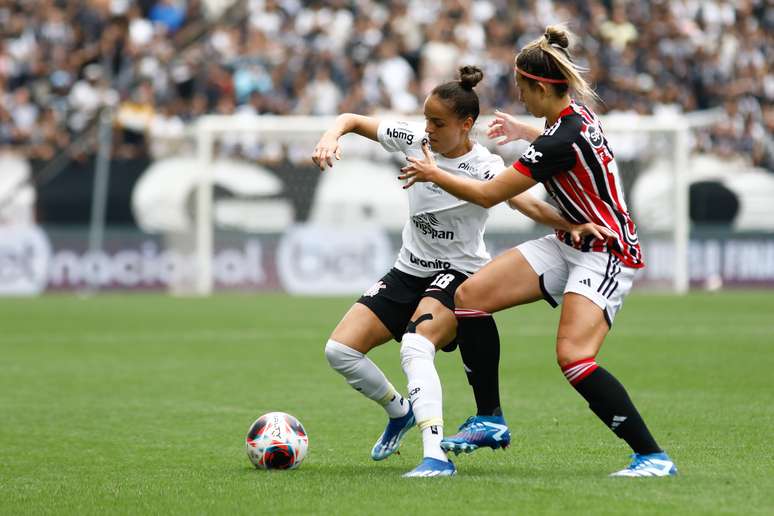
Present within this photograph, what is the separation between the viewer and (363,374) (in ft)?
23.9

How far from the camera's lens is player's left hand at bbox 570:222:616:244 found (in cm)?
646

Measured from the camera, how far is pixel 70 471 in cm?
711

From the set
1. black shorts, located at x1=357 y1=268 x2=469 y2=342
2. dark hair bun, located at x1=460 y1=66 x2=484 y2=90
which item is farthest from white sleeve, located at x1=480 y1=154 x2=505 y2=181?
black shorts, located at x1=357 y1=268 x2=469 y2=342

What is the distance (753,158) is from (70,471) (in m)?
20.1

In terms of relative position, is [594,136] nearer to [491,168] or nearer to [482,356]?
[491,168]

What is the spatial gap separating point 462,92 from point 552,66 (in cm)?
60

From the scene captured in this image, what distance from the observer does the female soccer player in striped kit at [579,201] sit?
251 inches

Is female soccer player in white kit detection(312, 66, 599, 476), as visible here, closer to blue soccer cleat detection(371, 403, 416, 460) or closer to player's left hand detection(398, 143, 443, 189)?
blue soccer cleat detection(371, 403, 416, 460)

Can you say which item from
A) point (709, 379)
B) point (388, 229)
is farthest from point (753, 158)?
point (709, 379)

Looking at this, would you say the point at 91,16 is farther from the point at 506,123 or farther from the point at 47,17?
the point at 506,123

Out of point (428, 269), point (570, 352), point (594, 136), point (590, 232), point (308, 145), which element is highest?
point (308, 145)

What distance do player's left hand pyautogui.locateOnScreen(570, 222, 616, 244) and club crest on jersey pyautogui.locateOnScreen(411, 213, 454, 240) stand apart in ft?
3.30

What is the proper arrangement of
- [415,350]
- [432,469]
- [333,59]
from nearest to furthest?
1. [432,469]
2. [415,350]
3. [333,59]

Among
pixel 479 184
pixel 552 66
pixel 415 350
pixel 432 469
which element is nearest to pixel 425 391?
pixel 415 350
